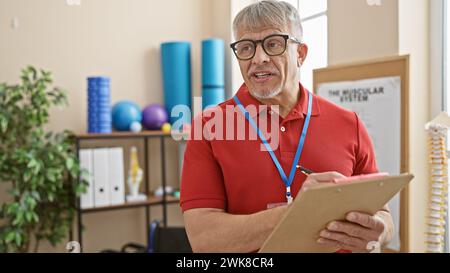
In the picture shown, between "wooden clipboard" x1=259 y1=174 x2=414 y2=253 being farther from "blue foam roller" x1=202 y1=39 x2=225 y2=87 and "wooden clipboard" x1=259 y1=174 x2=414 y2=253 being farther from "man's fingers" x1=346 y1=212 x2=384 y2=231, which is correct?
"blue foam roller" x1=202 y1=39 x2=225 y2=87

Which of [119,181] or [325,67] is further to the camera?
[119,181]

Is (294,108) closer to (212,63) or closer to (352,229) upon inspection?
(352,229)

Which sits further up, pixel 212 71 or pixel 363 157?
pixel 212 71

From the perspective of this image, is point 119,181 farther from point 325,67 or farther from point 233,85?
point 325,67

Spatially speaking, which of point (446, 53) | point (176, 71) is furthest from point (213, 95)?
point (446, 53)

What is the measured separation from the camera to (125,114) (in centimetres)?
262

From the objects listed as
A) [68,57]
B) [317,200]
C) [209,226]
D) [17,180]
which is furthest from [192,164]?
[17,180]

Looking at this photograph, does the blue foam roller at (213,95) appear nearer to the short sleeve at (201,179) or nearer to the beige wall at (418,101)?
the beige wall at (418,101)

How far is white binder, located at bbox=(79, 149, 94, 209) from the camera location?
2461 millimetres

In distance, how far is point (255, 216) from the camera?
0.81 m

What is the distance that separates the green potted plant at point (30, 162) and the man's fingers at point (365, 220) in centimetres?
183

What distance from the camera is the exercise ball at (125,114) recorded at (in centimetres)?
262

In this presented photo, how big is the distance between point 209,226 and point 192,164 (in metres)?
0.13

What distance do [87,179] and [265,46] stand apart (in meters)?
1.80
